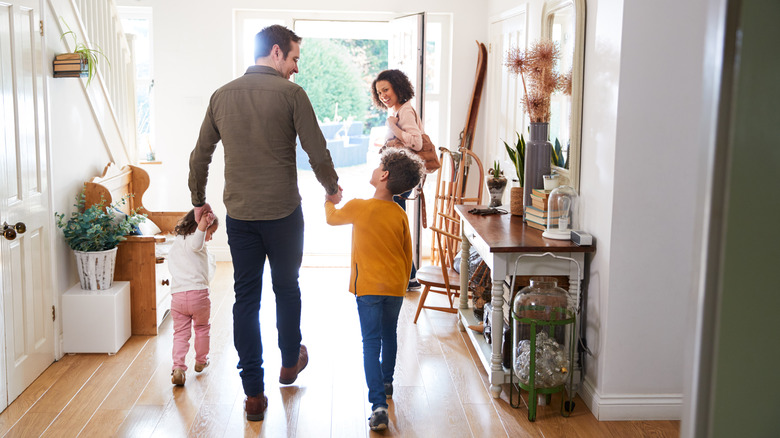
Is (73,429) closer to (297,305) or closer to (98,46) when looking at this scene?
(297,305)

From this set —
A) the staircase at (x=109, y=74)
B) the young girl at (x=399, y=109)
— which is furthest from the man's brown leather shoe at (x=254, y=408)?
the staircase at (x=109, y=74)

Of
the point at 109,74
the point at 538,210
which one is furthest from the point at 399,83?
the point at 109,74

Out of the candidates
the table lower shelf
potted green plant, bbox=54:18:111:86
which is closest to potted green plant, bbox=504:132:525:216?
the table lower shelf

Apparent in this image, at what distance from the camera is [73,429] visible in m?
2.91

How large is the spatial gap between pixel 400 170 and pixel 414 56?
102 inches

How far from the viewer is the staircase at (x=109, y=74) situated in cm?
404

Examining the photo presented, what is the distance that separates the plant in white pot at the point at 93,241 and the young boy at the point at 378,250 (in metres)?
1.56

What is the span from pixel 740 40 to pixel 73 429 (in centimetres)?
295

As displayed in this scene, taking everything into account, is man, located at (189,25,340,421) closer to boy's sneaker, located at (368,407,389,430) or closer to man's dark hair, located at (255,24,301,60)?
man's dark hair, located at (255,24,301,60)

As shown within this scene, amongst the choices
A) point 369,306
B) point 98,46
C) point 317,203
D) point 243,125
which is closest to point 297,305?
point 369,306

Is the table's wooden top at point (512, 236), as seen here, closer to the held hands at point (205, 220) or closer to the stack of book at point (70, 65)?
the held hands at point (205, 220)

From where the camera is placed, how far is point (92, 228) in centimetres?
375

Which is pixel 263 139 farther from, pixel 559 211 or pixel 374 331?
pixel 559 211

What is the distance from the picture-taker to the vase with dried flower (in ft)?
11.5
